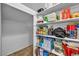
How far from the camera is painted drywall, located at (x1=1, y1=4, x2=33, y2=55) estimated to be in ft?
11.6

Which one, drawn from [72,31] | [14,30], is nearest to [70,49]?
[72,31]

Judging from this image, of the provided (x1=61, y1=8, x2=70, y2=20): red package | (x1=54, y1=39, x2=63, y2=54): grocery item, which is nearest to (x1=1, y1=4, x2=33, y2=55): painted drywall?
(x1=54, y1=39, x2=63, y2=54): grocery item

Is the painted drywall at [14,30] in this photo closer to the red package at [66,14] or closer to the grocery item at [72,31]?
the red package at [66,14]

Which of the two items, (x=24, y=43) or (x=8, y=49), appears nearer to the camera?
(x=8, y=49)

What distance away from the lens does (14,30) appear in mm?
4023

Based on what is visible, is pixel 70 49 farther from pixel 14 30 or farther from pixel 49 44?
pixel 14 30

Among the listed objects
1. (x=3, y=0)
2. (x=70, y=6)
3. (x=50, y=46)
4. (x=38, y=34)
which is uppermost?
(x=70, y=6)

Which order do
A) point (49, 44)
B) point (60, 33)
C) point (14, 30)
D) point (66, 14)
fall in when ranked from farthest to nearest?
point (14, 30) → point (49, 44) → point (60, 33) → point (66, 14)

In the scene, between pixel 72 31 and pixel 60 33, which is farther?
pixel 60 33

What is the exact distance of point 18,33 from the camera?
4309mm

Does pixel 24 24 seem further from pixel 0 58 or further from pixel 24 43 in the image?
pixel 0 58

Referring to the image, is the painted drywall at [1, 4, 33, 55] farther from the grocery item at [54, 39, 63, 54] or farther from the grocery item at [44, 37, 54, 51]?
the grocery item at [54, 39, 63, 54]

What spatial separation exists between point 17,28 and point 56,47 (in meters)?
2.36

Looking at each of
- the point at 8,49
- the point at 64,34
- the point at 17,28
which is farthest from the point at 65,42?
the point at 17,28
